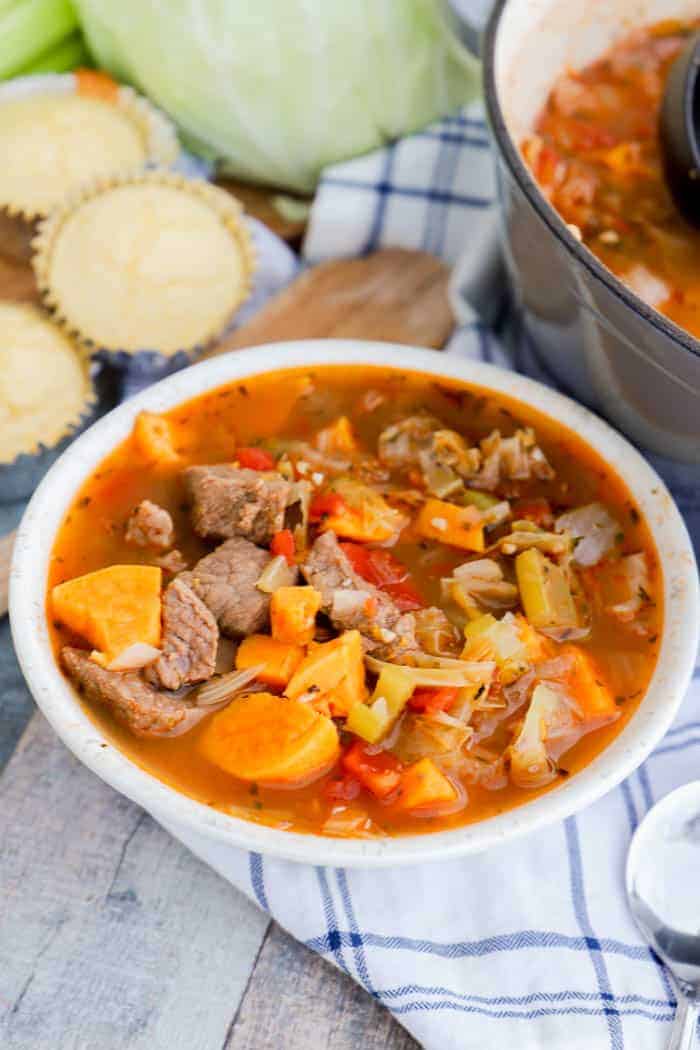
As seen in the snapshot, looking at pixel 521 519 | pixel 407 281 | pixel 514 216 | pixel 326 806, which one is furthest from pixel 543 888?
pixel 407 281

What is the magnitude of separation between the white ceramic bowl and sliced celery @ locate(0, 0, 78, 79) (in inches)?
65.5

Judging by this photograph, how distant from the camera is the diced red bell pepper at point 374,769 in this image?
7.00 ft

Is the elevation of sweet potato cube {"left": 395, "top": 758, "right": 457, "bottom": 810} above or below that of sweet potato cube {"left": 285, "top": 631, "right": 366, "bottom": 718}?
below

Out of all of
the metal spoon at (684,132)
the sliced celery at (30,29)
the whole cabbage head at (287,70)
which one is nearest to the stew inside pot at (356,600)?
the metal spoon at (684,132)

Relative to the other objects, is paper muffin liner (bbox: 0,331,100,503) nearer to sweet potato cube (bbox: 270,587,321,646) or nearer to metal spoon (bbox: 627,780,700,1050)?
sweet potato cube (bbox: 270,587,321,646)

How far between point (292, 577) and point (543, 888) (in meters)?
0.80

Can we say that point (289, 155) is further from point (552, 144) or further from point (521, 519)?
point (521, 519)

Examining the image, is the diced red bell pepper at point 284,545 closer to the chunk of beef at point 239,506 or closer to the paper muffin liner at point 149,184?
the chunk of beef at point 239,506

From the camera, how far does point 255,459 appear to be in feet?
8.71

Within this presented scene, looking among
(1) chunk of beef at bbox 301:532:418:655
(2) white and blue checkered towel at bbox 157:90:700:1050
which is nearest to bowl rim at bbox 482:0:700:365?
(1) chunk of beef at bbox 301:532:418:655

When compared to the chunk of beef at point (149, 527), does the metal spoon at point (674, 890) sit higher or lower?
lower

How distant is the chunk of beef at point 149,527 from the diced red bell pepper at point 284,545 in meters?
0.22

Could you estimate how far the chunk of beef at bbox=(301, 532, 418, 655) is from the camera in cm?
230

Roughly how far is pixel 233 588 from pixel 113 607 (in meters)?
0.24
